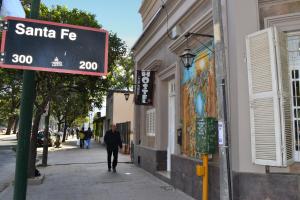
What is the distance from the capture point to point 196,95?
8.02m

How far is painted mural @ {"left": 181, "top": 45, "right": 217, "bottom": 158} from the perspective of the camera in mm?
7252

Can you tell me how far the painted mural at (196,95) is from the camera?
7.25 meters

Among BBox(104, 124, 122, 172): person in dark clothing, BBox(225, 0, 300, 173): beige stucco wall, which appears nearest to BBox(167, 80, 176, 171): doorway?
BBox(104, 124, 122, 172): person in dark clothing

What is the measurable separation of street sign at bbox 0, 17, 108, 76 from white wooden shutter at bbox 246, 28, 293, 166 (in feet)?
9.94

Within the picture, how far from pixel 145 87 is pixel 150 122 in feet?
4.77

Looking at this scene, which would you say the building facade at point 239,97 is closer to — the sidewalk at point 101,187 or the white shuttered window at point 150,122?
the sidewalk at point 101,187

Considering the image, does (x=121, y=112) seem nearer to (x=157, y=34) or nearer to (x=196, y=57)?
(x=157, y=34)

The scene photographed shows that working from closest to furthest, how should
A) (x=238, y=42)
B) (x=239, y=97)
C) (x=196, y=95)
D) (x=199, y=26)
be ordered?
1. (x=239, y=97)
2. (x=238, y=42)
3. (x=199, y=26)
4. (x=196, y=95)

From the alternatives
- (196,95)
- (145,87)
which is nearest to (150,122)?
(145,87)

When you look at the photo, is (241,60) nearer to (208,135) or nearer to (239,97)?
(239,97)

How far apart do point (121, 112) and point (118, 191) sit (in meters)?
20.5

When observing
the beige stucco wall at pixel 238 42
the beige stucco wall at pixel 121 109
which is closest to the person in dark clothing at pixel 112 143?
the beige stucco wall at pixel 238 42

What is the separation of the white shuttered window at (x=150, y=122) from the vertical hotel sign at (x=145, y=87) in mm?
484

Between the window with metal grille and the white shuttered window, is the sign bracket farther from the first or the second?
the white shuttered window
